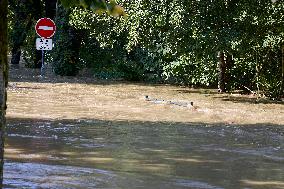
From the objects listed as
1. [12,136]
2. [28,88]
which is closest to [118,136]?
[12,136]

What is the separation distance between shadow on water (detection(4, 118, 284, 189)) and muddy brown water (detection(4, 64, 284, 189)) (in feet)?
0.04

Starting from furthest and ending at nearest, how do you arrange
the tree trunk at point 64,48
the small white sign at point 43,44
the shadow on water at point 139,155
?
the tree trunk at point 64,48
the small white sign at point 43,44
the shadow on water at point 139,155

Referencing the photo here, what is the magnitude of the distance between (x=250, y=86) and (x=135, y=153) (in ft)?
45.0

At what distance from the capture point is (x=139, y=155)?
23.9 ft

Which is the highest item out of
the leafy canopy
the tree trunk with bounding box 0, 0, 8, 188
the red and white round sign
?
the red and white round sign

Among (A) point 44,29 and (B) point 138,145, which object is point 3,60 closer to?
(B) point 138,145

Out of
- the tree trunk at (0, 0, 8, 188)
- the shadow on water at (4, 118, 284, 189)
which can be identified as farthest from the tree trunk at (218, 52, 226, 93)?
the tree trunk at (0, 0, 8, 188)

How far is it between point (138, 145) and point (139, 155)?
784 mm

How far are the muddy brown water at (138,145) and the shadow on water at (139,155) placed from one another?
11 millimetres

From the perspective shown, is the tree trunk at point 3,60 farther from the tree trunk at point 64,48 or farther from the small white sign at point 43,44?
the tree trunk at point 64,48

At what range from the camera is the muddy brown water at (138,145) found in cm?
598

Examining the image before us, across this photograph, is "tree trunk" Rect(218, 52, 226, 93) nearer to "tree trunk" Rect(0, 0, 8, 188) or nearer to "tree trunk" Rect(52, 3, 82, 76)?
"tree trunk" Rect(52, 3, 82, 76)

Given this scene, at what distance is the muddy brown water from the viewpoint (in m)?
5.98

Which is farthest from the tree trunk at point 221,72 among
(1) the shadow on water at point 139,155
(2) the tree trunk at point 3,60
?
(2) the tree trunk at point 3,60
